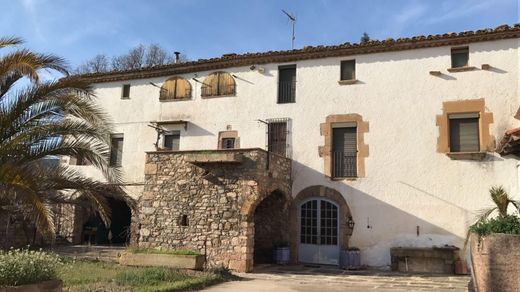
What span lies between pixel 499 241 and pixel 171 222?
30.3 ft

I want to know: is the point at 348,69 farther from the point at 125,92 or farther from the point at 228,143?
the point at 125,92

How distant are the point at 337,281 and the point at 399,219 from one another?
342 centimetres

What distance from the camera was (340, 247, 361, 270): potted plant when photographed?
553 inches

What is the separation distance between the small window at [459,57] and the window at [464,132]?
5.16 ft

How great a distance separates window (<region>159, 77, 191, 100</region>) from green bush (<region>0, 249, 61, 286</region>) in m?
10.7

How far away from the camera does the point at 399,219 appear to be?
14.2m

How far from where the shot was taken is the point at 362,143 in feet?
49.1

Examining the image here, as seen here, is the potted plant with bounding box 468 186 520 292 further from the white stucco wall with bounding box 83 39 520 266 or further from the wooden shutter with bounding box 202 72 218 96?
the wooden shutter with bounding box 202 72 218 96

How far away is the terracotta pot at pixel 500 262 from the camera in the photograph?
730 centimetres


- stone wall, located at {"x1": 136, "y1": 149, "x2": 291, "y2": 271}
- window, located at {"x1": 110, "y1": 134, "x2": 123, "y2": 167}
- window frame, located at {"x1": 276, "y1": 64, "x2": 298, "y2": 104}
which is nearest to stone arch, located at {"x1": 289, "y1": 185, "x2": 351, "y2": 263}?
stone wall, located at {"x1": 136, "y1": 149, "x2": 291, "y2": 271}

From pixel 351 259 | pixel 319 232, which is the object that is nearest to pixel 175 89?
pixel 319 232

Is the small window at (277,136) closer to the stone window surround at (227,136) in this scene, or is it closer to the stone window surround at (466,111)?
the stone window surround at (227,136)

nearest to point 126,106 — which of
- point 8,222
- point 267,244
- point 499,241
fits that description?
point 8,222

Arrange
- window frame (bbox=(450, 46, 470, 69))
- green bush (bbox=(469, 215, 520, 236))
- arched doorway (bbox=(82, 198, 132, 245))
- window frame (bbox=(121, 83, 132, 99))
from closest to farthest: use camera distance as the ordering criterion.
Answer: green bush (bbox=(469, 215, 520, 236)) < window frame (bbox=(450, 46, 470, 69)) < window frame (bbox=(121, 83, 132, 99)) < arched doorway (bbox=(82, 198, 132, 245))
